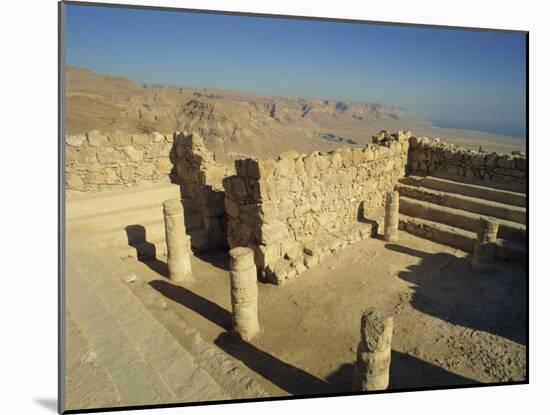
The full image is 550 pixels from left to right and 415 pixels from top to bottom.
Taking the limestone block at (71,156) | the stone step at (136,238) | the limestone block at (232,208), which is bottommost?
the stone step at (136,238)

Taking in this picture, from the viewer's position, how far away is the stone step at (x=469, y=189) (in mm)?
9194

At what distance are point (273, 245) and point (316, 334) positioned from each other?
2317 mm

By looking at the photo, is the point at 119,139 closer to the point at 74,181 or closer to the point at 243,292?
the point at 74,181

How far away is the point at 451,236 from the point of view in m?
9.14

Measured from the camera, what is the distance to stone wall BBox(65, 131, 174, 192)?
29.9 ft

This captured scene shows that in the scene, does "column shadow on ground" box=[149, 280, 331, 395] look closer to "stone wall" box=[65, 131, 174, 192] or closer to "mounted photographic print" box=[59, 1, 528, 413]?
"mounted photographic print" box=[59, 1, 528, 413]

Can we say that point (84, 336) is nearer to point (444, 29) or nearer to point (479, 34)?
point (444, 29)

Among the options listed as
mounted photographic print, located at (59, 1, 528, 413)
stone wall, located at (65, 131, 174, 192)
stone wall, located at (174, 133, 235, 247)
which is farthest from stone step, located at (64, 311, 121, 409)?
stone wall, located at (65, 131, 174, 192)

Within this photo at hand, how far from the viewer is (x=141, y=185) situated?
1033 cm

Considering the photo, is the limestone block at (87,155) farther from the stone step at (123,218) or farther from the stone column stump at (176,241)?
the stone column stump at (176,241)

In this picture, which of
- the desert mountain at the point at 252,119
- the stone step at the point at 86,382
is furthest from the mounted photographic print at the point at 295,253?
the desert mountain at the point at 252,119

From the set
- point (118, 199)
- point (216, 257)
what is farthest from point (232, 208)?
point (118, 199)

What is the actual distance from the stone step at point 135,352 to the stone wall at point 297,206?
314 cm

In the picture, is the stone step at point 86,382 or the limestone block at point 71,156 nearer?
the stone step at point 86,382
